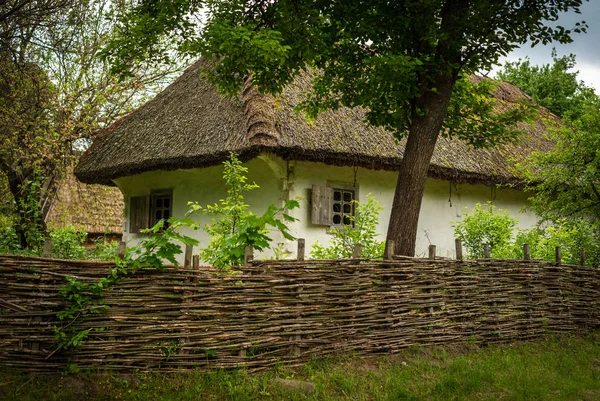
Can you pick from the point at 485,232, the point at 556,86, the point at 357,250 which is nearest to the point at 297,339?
the point at 357,250

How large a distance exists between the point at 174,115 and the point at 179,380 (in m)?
7.34

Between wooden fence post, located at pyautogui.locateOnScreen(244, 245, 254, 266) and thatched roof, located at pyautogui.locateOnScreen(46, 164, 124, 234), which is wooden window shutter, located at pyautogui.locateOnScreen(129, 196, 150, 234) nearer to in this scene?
thatched roof, located at pyautogui.locateOnScreen(46, 164, 124, 234)

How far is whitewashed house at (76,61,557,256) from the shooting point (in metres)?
9.27

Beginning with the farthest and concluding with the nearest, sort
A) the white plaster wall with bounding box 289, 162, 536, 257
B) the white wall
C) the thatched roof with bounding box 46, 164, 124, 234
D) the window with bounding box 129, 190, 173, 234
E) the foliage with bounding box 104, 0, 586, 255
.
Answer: the thatched roof with bounding box 46, 164, 124, 234, the window with bounding box 129, 190, 173, 234, the white plaster wall with bounding box 289, 162, 536, 257, the white wall, the foliage with bounding box 104, 0, 586, 255

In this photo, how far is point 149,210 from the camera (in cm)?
1151

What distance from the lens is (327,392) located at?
498 centimetres

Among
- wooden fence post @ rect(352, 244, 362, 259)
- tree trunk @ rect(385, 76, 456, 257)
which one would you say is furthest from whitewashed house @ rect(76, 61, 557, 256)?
wooden fence post @ rect(352, 244, 362, 259)

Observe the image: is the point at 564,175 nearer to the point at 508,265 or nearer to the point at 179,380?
the point at 508,265

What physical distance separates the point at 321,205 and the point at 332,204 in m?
0.29

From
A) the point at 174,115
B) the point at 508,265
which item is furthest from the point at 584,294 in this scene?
the point at 174,115

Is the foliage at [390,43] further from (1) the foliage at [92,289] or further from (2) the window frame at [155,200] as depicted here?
(2) the window frame at [155,200]

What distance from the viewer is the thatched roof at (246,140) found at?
29.8 ft

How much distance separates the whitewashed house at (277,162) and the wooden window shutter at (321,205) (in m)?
0.02

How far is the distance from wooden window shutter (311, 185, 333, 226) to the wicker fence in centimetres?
323
